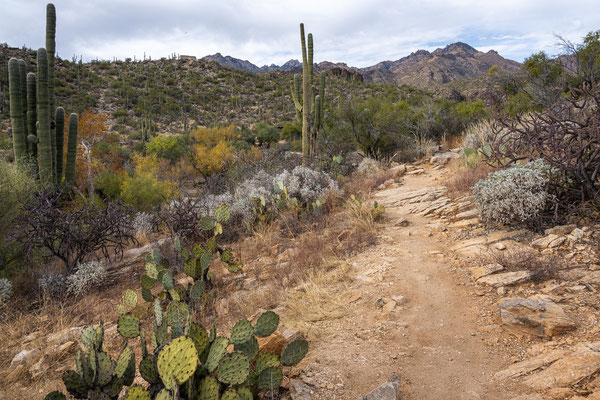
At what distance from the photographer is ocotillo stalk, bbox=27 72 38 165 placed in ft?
25.1

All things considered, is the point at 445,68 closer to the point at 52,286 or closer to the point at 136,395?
the point at 52,286

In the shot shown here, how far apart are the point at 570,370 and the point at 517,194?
2.76 m

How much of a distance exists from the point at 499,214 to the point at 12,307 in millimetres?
6721

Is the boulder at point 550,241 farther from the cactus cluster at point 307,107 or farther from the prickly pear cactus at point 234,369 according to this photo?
the cactus cluster at point 307,107

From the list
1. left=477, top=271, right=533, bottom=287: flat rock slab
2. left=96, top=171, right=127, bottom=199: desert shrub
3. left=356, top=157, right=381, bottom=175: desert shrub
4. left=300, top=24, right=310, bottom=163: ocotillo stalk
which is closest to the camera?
left=477, top=271, right=533, bottom=287: flat rock slab

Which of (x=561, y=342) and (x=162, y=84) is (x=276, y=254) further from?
(x=162, y=84)

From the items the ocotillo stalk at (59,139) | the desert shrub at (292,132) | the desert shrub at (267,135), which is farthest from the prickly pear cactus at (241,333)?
the desert shrub at (267,135)

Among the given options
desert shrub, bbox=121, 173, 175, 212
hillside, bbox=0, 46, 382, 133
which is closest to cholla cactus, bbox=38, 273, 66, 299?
desert shrub, bbox=121, 173, 175, 212

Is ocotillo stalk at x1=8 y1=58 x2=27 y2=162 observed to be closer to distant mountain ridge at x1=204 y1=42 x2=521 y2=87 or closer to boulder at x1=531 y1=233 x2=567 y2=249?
boulder at x1=531 y1=233 x2=567 y2=249

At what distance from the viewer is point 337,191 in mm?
7789

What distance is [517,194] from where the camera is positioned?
443 cm

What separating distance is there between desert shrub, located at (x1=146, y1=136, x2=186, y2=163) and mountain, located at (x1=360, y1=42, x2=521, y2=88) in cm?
4217

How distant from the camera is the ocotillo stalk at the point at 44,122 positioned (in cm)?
733

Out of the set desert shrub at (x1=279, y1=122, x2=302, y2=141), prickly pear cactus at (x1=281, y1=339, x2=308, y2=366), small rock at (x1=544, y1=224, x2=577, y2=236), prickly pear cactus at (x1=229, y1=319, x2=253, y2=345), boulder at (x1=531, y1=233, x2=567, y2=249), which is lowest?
prickly pear cactus at (x1=281, y1=339, x2=308, y2=366)
